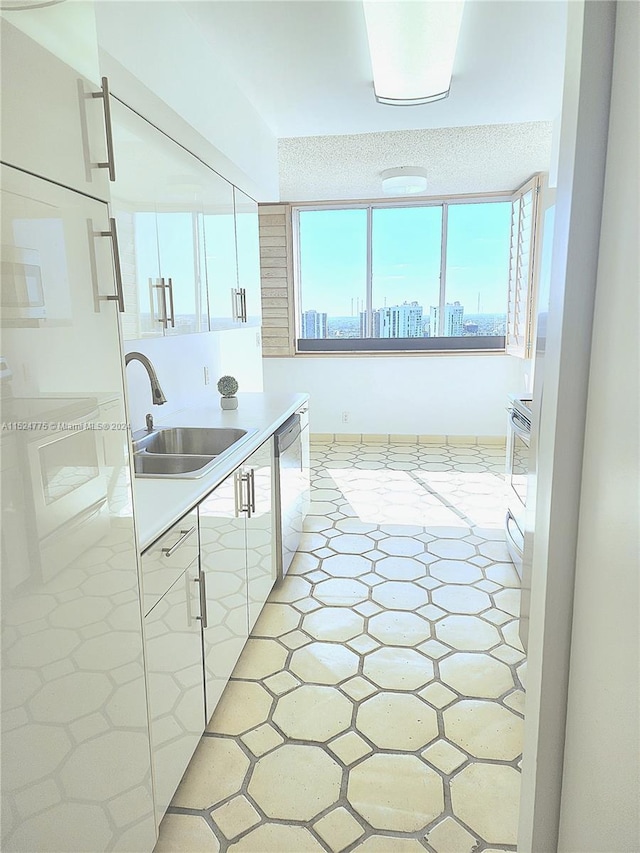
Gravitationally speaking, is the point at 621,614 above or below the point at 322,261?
below

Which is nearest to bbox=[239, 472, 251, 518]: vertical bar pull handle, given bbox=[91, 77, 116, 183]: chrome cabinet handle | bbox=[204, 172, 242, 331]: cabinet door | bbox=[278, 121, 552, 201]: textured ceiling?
bbox=[204, 172, 242, 331]: cabinet door

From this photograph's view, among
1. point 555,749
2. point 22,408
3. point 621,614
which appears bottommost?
point 555,749

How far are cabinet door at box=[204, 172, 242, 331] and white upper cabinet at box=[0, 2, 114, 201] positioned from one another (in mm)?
1492

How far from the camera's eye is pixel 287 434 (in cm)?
287

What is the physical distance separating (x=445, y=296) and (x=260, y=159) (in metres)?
3.14

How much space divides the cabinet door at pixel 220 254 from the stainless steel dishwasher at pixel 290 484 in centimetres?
66

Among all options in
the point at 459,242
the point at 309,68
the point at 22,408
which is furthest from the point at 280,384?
the point at 22,408

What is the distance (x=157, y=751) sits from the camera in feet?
4.58

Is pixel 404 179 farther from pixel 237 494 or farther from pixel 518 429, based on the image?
pixel 237 494

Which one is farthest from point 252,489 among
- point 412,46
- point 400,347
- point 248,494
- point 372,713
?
point 400,347

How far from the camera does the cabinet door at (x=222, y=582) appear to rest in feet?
5.74

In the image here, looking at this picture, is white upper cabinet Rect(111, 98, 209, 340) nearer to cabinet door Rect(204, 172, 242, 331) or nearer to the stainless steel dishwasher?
cabinet door Rect(204, 172, 242, 331)

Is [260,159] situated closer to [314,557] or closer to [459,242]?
[314,557]

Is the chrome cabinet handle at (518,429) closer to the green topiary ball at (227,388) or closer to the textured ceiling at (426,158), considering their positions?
the green topiary ball at (227,388)
